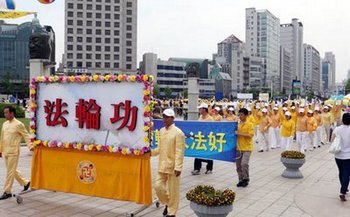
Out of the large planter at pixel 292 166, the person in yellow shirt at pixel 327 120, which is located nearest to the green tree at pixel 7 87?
the person in yellow shirt at pixel 327 120

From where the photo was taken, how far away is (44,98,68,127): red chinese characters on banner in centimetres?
757

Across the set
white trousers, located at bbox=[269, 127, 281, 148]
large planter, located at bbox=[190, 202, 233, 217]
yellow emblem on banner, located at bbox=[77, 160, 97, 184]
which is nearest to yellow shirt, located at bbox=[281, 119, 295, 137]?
white trousers, located at bbox=[269, 127, 281, 148]

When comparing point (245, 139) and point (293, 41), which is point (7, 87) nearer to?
point (245, 139)

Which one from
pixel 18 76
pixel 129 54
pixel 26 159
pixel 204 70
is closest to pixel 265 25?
pixel 204 70

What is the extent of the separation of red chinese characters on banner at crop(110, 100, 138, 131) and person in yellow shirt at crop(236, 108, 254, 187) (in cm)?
316

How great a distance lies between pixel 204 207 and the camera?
18.1 feet

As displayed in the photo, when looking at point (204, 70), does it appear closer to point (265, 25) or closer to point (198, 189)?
point (265, 25)

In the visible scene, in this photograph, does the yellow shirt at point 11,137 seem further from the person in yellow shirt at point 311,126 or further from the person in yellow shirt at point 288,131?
the person in yellow shirt at point 311,126

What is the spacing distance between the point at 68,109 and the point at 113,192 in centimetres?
182

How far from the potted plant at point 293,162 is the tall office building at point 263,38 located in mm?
136938

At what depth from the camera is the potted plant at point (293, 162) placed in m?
10.1

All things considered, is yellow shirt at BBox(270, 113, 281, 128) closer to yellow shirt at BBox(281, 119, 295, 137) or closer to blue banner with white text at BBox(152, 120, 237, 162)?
yellow shirt at BBox(281, 119, 295, 137)

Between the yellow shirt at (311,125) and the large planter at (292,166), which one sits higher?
the yellow shirt at (311,125)

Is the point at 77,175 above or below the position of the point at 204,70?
below
